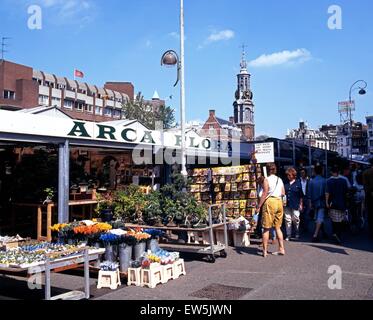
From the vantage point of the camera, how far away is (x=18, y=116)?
7738 millimetres

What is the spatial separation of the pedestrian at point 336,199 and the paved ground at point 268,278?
24.6 inches

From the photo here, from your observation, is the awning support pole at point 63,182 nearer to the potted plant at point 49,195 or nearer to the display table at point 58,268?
the potted plant at point 49,195

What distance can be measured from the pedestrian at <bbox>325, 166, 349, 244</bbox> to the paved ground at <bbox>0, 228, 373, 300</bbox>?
626 millimetres

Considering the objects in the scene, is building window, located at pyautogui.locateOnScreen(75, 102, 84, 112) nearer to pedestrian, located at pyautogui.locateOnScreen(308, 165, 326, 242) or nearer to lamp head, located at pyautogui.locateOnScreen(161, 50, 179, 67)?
lamp head, located at pyautogui.locateOnScreen(161, 50, 179, 67)

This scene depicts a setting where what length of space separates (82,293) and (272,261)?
3.70 metres

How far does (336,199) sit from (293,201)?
0.95 metres

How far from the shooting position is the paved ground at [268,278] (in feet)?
18.4

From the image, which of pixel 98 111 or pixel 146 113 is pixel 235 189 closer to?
pixel 146 113

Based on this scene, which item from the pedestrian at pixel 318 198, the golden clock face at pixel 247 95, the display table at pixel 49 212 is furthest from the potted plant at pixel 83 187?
the golden clock face at pixel 247 95

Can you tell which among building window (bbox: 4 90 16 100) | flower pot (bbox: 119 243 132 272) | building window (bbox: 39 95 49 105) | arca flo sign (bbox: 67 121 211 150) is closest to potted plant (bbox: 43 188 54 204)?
arca flo sign (bbox: 67 121 211 150)

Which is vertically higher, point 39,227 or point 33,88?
point 33,88

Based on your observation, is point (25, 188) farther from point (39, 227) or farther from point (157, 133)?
point (157, 133)

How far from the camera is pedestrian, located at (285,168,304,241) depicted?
9469 mm
